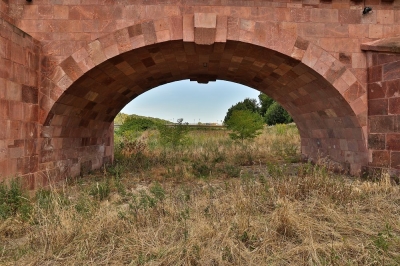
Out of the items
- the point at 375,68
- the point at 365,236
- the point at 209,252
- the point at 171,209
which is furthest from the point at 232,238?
the point at 375,68

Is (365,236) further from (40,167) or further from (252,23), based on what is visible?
(40,167)

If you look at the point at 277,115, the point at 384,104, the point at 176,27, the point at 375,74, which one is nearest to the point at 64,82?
the point at 176,27

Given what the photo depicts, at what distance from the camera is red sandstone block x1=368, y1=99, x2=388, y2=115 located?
5.70m

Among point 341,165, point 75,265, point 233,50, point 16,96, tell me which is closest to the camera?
point 75,265

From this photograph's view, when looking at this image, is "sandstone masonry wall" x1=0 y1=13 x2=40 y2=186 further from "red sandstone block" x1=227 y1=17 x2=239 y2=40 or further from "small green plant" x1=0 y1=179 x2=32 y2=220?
"red sandstone block" x1=227 y1=17 x2=239 y2=40

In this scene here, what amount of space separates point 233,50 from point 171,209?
3908 millimetres

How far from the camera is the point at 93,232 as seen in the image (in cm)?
317

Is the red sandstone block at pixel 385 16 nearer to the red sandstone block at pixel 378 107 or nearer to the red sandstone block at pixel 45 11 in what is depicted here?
the red sandstone block at pixel 378 107

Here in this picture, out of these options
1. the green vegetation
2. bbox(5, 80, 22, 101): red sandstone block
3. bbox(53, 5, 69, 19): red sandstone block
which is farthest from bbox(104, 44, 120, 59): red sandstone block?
the green vegetation

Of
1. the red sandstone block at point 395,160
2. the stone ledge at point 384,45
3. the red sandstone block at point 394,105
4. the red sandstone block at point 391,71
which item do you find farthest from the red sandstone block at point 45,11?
the red sandstone block at point 395,160

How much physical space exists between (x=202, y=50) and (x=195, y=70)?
1775 mm

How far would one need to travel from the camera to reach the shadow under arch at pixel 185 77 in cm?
598

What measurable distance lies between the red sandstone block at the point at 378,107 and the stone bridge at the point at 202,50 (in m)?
0.02

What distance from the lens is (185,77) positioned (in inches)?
348
